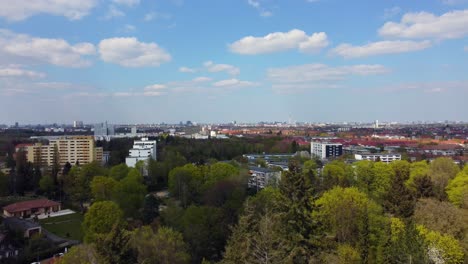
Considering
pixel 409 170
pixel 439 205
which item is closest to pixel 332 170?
pixel 409 170

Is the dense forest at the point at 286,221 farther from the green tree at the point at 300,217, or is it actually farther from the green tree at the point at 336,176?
the green tree at the point at 336,176

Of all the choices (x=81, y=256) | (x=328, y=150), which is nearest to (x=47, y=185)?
(x=81, y=256)

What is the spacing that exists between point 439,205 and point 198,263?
1184 centimetres

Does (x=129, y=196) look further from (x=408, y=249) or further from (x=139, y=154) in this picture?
(x=139, y=154)

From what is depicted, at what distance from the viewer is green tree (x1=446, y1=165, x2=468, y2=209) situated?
2089 centimetres

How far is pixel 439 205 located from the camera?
1706 cm

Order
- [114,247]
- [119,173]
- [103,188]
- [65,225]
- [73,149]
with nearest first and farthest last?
1. [114,247]
2. [65,225]
3. [103,188]
4. [119,173]
5. [73,149]

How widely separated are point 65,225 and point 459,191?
1062 inches

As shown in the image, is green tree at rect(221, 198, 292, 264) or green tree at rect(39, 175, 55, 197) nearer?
green tree at rect(221, 198, 292, 264)

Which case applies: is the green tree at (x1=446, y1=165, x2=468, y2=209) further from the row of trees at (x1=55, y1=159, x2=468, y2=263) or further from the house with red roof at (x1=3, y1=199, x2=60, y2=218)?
the house with red roof at (x1=3, y1=199, x2=60, y2=218)

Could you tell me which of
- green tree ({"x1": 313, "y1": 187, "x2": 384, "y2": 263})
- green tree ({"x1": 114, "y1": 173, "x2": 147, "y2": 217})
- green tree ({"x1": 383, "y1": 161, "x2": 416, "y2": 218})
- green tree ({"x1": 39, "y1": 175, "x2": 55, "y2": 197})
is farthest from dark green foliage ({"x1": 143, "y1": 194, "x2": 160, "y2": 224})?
green tree ({"x1": 39, "y1": 175, "x2": 55, "y2": 197})

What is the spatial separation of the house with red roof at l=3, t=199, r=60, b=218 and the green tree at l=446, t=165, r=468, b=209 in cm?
3040

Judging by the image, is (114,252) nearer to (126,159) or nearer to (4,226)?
(4,226)

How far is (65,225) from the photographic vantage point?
89.0ft
